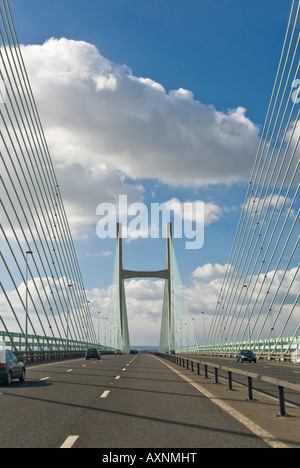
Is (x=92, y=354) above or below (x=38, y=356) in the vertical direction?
below

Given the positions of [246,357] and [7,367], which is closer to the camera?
[7,367]

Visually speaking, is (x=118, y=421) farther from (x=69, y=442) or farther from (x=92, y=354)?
(x=92, y=354)

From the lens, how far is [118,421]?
35.0ft

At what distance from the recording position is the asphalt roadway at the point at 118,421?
8445 millimetres

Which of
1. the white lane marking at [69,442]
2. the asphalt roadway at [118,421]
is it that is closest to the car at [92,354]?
the asphalt roadway at [118,421]

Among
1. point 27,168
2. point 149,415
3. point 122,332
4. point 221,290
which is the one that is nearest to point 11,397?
point 149,415

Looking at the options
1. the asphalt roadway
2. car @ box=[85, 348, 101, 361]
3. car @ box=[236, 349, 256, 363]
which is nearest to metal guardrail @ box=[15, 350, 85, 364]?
car @ box=[85, 348, 101, 361]

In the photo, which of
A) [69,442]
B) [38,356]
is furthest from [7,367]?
[38,356]

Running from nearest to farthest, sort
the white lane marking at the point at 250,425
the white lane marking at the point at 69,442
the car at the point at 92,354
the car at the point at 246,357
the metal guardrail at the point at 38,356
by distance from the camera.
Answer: the white lane marking at the point at 69,442 < the white lane marking at the point at 250,425 < the metal guardrail at the point at 38,356 < the car at the point at 246,357 < the car at the point at 92,354

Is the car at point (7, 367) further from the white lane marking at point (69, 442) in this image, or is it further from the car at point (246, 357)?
the car at point (246, 357)

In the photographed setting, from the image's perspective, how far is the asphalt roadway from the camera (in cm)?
845

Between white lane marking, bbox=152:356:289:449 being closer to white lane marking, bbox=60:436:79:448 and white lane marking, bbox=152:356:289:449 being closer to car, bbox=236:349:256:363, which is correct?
white lane marking, bbox=60:436:79:448

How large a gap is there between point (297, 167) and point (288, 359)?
1996 centimetres
